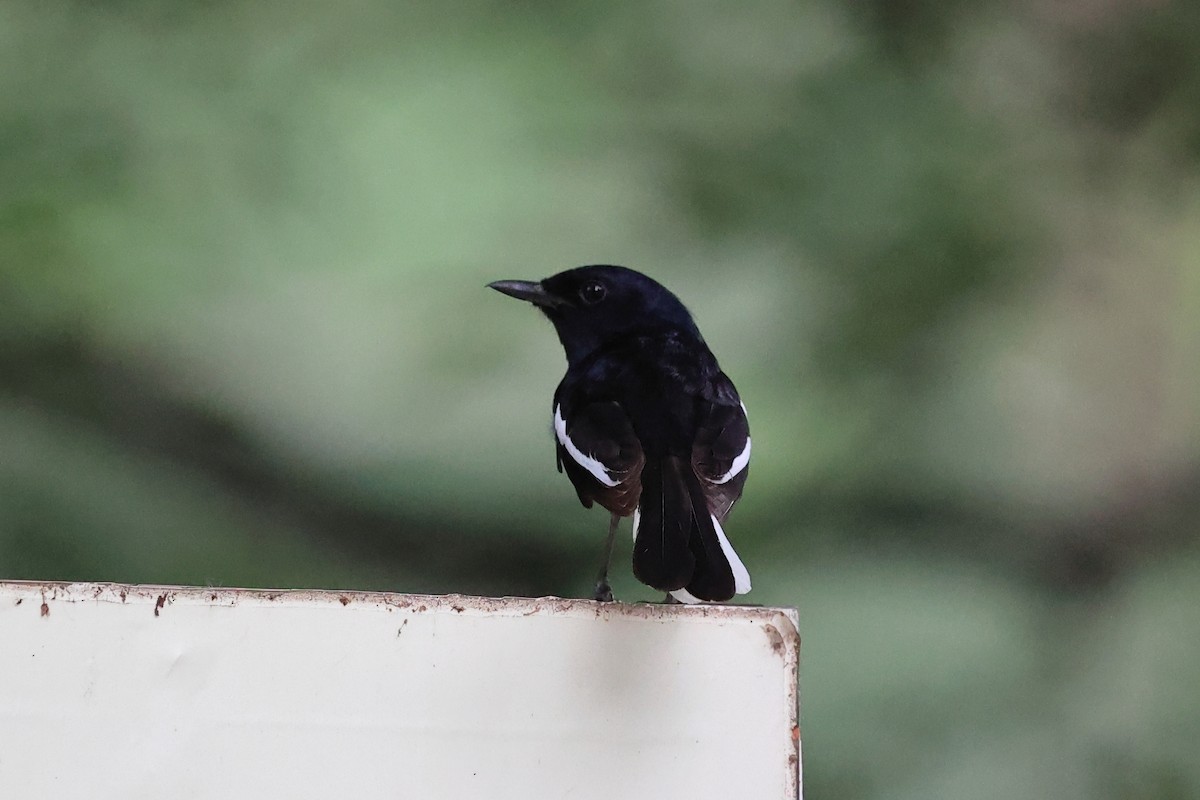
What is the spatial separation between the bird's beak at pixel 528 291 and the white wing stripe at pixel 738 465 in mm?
340

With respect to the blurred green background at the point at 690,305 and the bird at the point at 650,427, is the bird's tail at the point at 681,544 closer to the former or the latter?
the bird at the point at 650,427

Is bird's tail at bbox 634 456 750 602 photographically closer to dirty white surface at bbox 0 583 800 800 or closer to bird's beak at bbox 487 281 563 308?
dirty white surface at bbox 0 583 800 800

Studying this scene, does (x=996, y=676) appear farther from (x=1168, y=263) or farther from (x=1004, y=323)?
(x=1168, y=263)

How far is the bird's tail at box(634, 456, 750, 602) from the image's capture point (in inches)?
34.5

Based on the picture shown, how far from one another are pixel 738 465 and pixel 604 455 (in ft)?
0.41

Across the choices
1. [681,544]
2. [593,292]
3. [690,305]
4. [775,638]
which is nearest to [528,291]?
[593,292]

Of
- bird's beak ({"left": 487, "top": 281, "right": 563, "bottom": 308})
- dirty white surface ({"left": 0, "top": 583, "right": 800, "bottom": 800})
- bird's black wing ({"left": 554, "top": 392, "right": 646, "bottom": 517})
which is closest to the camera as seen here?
dirty white surface ({"left": 0, "top": 583, "right": 800, "bottom": 800})

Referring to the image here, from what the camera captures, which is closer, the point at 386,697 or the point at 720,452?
the point at 386,697

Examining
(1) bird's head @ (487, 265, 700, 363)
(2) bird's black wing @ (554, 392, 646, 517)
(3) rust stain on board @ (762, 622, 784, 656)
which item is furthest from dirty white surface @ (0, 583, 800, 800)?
(1) bird's head @ (487, 265, 700, 363)

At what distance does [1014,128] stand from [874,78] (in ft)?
0.65

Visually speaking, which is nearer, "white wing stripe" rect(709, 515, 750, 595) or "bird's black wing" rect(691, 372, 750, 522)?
"white wing stripe" rect(709, 515, 750, 595)

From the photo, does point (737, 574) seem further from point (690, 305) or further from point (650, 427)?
point (690, 305)

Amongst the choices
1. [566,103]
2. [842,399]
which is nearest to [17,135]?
[566,103]

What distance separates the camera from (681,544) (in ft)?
2.96
